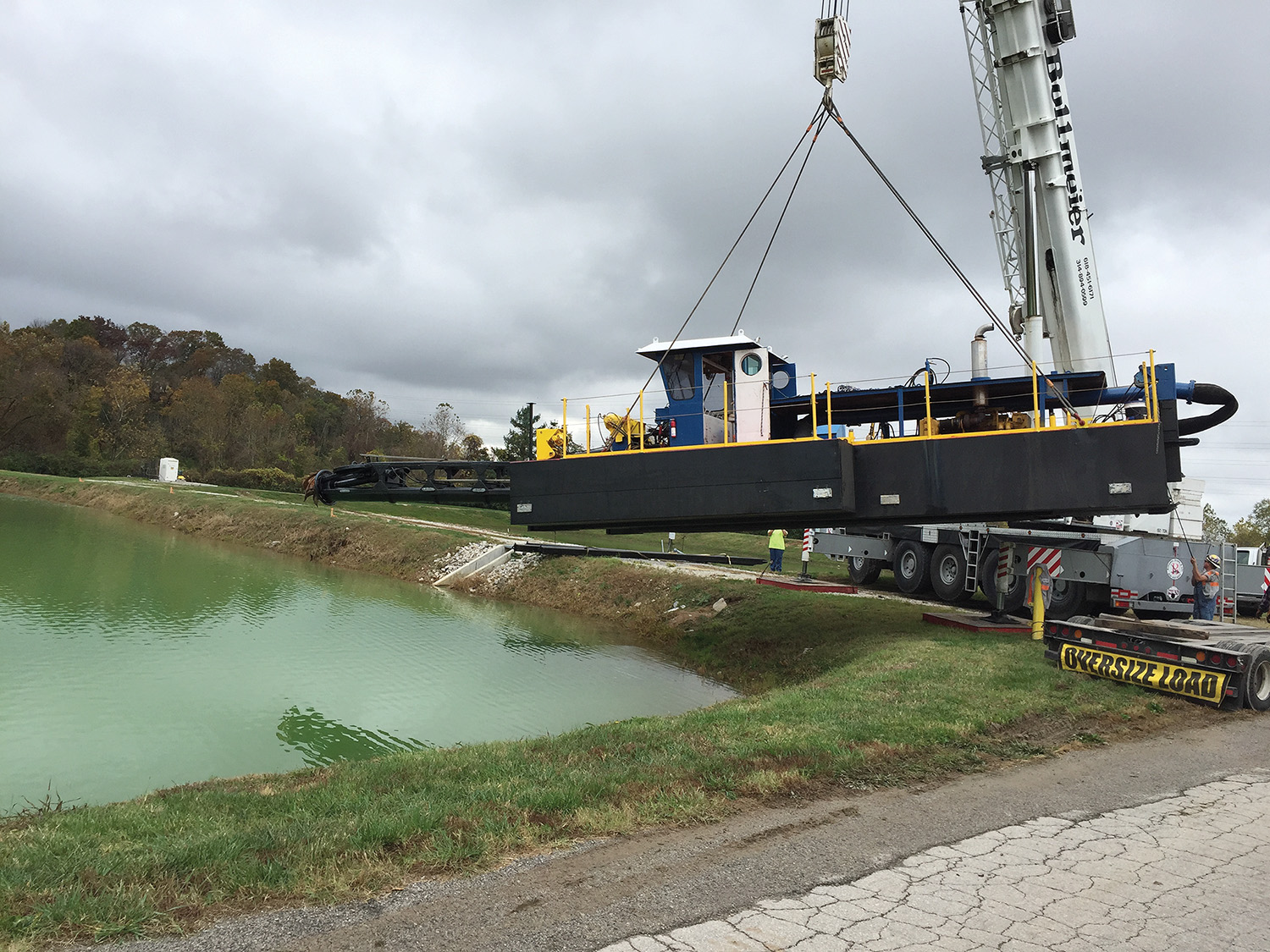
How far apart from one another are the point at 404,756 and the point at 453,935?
3678mm

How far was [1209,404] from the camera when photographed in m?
11.8

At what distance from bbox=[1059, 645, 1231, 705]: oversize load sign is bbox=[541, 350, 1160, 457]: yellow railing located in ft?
10.1

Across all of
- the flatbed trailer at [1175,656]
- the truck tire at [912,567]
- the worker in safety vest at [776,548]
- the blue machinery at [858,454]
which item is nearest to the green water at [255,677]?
the blue machinery at [858,454]

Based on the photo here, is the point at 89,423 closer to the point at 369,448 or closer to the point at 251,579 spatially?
the point at 369,448

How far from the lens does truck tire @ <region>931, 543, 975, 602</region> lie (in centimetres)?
1805

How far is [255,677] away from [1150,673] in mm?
12105

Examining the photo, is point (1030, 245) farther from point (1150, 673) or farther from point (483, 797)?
point (483, 797)

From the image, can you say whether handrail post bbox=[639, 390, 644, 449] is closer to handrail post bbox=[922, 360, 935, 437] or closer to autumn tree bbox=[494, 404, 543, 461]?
handrail post bbox=[922, 360, 935, 437]

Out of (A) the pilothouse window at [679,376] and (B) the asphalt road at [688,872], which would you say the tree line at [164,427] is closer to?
(A) the pilothouse window at [679,376]

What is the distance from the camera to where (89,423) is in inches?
2267

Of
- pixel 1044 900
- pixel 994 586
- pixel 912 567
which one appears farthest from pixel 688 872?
pixel 912 567

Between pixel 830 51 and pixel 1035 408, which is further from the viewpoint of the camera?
pixel 1035 408

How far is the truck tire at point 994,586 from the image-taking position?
52.4ft

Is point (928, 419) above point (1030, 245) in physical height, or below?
below
